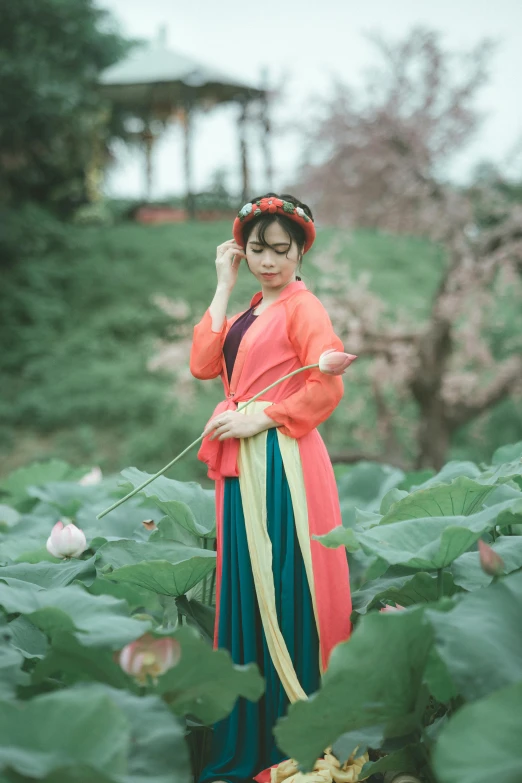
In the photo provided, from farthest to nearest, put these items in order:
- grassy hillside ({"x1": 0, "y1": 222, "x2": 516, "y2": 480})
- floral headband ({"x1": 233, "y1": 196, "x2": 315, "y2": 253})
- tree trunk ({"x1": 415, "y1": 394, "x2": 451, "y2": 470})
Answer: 1. grassy hillside ({"x1": 0, "y1": 222, "x2": 516, "y2": 480})
2. tree trunk ({"x1": 415, "y1": 394, "x2": 451, "y2": 470})
3. floral headband ({"x1": 233, "y1": 196, "x2": 315, "y2": 253})

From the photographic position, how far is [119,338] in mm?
8125

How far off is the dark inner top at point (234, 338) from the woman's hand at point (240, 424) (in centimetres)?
14

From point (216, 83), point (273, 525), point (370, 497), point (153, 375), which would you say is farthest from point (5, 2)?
point (273, 525)

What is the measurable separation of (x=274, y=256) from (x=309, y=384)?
29 cm

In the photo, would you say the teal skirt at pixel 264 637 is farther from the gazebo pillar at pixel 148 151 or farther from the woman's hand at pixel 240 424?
the gazebo pillar at pixel 148 151

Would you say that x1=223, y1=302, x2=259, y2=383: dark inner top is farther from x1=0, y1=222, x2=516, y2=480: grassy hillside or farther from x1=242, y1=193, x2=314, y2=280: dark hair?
x1=0, y1=222, x2=516, y2=480: grassy hillside

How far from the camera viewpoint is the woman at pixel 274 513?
1591 mm

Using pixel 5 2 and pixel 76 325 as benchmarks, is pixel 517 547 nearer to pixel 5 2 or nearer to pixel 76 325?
pixel 76 325

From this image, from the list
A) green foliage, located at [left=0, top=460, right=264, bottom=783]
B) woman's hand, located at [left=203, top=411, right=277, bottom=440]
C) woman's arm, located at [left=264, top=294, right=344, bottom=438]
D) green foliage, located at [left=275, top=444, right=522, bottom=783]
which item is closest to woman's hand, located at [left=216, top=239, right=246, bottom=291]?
woman's arm, located at [left=264, top=294, right=344, bottom=438]

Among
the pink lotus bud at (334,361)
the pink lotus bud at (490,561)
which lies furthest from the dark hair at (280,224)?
the pink lotus bud at (490,561)

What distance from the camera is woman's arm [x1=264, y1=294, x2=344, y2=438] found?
1588 millimetres

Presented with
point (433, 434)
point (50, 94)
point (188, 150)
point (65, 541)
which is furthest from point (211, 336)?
point (188, 150)

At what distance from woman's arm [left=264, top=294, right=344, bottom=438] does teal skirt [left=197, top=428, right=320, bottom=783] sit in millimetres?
55

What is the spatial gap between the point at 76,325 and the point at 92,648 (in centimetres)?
720
